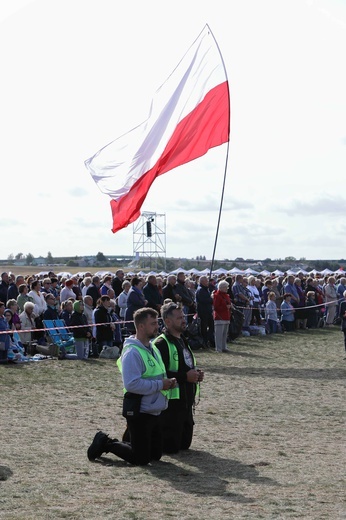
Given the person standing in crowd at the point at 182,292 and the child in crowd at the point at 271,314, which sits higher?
the person standing in crowd at the point at 182,292

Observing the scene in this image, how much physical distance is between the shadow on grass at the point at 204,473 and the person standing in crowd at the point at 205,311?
12908 mm

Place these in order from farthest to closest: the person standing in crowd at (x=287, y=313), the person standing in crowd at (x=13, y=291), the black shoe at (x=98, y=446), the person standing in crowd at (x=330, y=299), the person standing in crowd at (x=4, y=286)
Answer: the person standing in crowd at (x=330, y=299) < the person standing in crowd at (x=287, y=313) < the person standing in crowd at (x=4, y=286) < the person standing in crowd at (x=13, y=291) < the black shoe at (x=98, y=446)

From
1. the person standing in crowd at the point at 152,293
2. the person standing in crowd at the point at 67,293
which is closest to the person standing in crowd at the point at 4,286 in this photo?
the person standing in crowd at the point at 67,293

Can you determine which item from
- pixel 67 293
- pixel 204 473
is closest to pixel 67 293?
pixel 67 293

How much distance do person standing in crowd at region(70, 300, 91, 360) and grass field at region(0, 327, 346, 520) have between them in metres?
Result: 2.11

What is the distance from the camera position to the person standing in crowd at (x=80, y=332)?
20688mm

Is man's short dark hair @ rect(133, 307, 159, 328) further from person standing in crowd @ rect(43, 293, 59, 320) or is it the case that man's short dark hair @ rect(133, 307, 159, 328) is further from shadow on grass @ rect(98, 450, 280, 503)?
person standing in crowd @ rect(43, 293, 59, 320)

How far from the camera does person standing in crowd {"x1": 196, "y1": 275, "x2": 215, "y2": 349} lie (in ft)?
76.0

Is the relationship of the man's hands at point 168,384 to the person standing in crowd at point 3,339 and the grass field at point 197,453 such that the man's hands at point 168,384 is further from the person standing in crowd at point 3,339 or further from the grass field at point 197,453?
the person standing in crowd at point 3,339

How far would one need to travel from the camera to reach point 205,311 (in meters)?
23.5

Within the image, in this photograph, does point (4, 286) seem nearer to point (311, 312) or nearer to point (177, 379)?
point (311, 312)

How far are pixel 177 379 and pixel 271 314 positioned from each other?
62.5ft

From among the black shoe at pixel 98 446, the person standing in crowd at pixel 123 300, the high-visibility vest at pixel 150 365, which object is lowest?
the black shoe at pixel 98 446

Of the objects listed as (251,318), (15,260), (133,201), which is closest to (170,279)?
(133,201)
